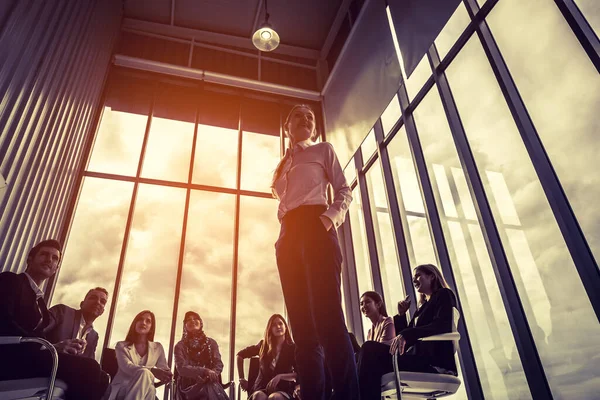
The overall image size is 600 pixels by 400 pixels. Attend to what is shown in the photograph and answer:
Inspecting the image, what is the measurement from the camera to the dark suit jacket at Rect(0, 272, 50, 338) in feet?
5.58

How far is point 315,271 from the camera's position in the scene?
1.36 metres

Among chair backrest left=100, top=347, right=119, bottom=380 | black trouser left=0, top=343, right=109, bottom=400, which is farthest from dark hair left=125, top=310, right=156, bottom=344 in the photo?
black trouser left=0, top=343, right=109, bottom=400

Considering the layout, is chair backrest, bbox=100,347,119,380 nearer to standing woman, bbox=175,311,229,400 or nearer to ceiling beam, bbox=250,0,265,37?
standing woman, bbox=175,311,229,400

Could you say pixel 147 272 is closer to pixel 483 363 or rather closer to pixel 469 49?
pixel 483 363

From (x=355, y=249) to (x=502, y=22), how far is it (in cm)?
305

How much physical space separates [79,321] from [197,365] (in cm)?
106

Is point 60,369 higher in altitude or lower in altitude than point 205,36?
lower

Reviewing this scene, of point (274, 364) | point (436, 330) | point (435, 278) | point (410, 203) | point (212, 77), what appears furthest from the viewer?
point (212, 77)

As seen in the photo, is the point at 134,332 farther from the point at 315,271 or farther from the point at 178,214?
the point at 315,271

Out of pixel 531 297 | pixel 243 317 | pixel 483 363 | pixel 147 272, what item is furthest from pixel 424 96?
pixel 147 272

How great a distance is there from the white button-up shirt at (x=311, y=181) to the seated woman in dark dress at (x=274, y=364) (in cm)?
169

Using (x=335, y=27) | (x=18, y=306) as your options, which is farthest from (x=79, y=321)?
(x=335, y=27)

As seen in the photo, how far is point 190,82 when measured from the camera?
6.09m

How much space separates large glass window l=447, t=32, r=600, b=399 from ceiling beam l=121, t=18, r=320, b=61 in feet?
12.8
